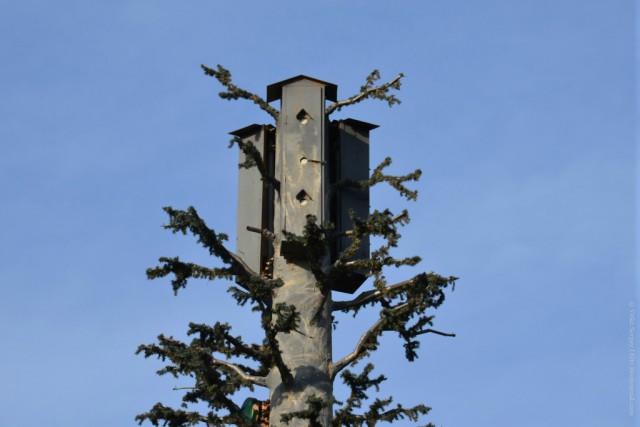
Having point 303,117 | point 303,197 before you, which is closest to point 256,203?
point 303,197

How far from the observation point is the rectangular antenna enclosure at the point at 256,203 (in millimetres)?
16578

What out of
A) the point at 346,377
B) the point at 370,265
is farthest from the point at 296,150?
the point at 346,377

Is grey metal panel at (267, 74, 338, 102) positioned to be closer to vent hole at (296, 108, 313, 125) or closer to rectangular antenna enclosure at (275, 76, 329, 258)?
rectangular antenna enclosure at (275, 76, 329, 258)

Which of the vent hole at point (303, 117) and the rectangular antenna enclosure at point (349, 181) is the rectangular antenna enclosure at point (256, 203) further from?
the rectangular antenna enclosure at point (349, 181)

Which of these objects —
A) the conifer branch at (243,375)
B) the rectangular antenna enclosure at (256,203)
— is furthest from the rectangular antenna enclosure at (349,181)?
the conifer branch at (243,375)

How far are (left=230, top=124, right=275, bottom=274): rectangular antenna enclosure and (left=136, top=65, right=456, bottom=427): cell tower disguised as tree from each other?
14mm

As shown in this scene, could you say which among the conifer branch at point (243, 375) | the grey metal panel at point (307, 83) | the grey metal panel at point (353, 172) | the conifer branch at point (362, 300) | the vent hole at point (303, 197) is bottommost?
the conifer branch at point (243, 375)

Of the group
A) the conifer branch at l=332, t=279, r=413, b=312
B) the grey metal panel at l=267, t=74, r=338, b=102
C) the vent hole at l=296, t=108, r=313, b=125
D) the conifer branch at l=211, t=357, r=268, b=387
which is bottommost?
the conifer branch at l=211, t=357, r=268, b=387

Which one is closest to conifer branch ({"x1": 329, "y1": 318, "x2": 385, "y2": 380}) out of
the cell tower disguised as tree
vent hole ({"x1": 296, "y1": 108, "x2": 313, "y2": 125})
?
the cell tower disguised as tree

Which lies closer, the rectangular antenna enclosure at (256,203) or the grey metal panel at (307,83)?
the rectangular antenna enclosure at (256,203)

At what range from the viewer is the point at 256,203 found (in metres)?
16.9

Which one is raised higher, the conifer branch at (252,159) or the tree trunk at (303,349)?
the conifer branch at (252,159)

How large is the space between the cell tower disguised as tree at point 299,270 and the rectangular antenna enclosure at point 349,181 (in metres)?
0.01

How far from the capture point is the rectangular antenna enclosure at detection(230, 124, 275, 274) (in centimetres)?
1658
